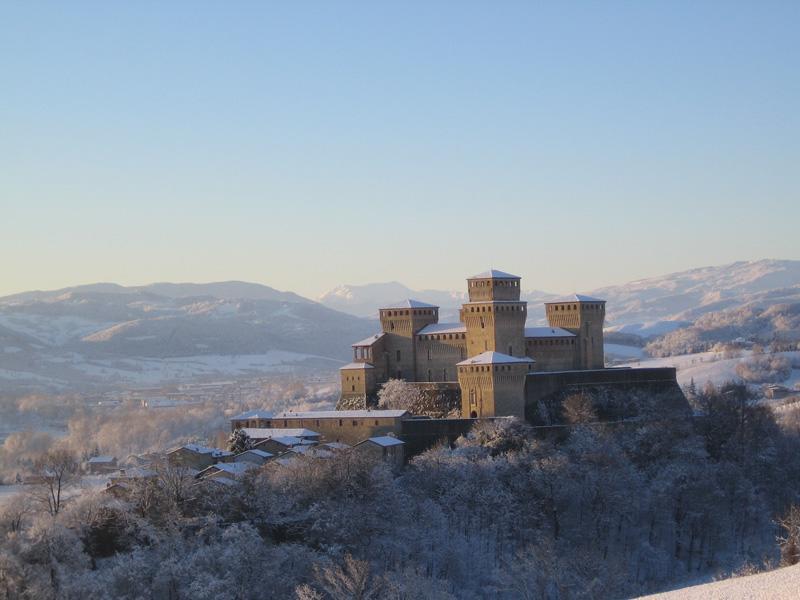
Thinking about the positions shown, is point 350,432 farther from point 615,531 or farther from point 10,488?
point 10,488

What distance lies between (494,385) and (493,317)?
5.60m

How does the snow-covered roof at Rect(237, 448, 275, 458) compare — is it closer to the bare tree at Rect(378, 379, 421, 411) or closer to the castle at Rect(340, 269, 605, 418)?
the bare tree at Rect(378, 379, 421, 411)

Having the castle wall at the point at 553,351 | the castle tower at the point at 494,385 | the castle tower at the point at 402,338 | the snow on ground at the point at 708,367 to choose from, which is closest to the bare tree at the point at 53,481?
the castle tower at the point at 402,338

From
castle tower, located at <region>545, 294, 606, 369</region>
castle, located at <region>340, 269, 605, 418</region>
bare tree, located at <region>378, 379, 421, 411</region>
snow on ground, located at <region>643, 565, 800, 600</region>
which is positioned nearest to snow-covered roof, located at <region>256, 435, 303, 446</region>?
bare tree, located at <region>378, 379, 421, 411</region>

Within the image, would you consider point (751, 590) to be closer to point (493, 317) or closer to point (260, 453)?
point (260, 453)

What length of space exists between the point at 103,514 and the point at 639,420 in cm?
3248

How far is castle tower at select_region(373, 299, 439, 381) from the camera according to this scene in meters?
75.4

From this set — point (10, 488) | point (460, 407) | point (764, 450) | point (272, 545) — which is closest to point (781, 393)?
point (764, 450)

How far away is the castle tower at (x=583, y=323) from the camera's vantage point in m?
73.6

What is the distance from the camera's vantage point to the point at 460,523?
2386 inches

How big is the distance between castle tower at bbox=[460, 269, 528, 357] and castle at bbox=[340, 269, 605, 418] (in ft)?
0.20

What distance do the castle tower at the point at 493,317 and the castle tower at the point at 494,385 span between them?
3.19 meters

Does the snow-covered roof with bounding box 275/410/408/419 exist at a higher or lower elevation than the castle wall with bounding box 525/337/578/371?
lower

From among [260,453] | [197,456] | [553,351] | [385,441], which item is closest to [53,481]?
[197,456]
